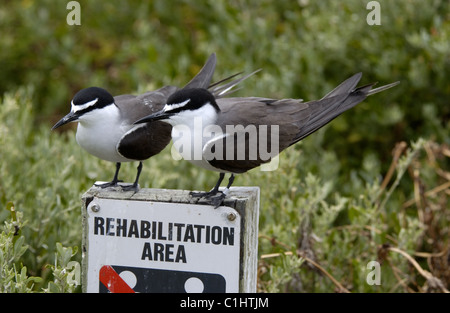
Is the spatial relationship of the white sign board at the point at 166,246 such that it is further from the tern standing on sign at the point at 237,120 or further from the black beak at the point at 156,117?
the black beak at the point at 156,117

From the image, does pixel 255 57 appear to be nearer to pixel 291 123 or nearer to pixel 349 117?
pixel 349 117

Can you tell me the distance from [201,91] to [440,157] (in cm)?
261

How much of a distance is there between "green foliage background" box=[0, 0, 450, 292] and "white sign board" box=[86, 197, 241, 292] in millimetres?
255

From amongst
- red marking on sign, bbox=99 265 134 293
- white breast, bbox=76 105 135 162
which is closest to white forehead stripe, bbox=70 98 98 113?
white breast, bbox=76 105 135 162

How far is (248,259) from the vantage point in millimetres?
2488

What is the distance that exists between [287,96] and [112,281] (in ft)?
9.16

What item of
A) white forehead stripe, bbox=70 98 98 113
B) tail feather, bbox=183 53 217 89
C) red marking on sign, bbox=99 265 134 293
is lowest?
red marking on sign, bbox=99 265 134 293

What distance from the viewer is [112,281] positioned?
2.52 metres

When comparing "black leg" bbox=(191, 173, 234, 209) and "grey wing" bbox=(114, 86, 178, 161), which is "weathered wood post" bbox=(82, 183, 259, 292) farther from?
"grey wing" bbox=(114, 86, 178, 161)

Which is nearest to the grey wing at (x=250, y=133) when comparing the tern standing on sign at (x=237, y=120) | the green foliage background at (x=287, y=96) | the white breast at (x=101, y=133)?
the tern standing on sign at (x=237, y=120)

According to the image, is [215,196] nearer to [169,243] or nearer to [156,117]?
[169,243]

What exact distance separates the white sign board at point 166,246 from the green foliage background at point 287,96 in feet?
0.84

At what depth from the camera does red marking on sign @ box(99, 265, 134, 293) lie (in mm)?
2504
